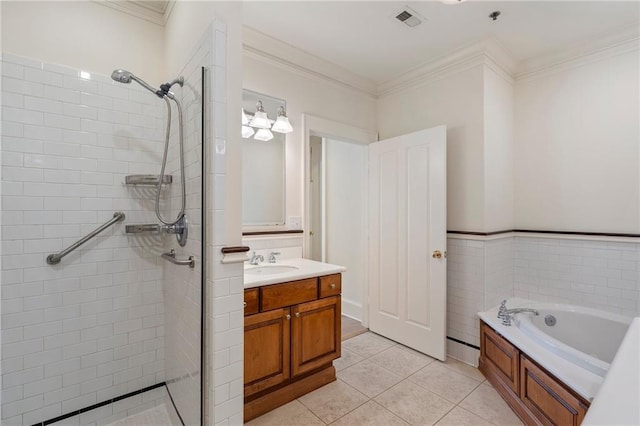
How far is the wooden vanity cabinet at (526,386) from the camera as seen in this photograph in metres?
1.53

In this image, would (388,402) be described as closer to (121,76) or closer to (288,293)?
(288,293)

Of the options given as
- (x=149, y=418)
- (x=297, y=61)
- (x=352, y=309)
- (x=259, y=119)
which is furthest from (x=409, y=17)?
(x=149, y=418)

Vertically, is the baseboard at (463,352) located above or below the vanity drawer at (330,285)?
below

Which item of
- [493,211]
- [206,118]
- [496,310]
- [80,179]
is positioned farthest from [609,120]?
[80,179]

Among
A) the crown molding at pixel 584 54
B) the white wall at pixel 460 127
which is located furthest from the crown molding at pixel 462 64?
the crown molding at pixel 584 54

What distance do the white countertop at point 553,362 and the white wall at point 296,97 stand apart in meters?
1.71

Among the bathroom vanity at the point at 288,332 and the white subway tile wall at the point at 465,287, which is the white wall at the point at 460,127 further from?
the bathroom vanity at the point at 288,332

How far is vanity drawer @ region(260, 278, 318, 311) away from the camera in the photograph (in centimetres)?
188

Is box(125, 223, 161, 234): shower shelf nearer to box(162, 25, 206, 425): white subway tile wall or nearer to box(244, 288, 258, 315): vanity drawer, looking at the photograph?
box(162, 25, 206, 425): white subway tile wall

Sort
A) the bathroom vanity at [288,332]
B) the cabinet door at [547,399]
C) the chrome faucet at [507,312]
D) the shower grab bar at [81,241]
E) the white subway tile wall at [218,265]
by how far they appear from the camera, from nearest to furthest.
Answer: the white subway tile wall at [218,265] < the cabinet door at [547,399] < the shower grab bar at [81,241] < the bathroom vanity at [288,332] < the chrome faucet at [507,312]

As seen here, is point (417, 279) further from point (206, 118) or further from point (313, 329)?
point (206, 118)

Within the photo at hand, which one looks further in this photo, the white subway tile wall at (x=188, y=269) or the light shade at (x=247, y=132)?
the light shade at (x=247, y=132)

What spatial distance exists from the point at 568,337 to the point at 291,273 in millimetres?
2283

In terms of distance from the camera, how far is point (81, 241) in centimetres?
179
